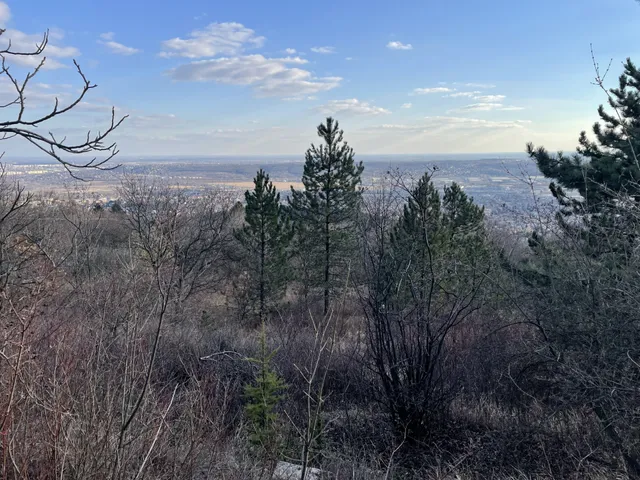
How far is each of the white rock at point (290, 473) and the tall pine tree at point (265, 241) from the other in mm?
17574

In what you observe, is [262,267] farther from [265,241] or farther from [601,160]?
[601,160]

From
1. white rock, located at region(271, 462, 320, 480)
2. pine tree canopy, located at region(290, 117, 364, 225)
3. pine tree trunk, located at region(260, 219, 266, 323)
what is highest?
pine tree canopy, located at region(290, 117, 364, 225)

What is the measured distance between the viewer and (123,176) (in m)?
20.2

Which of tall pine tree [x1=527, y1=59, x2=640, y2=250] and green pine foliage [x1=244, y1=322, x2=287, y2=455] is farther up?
tall pine tree [x1=527, y1=59, x2=640, y2=250]

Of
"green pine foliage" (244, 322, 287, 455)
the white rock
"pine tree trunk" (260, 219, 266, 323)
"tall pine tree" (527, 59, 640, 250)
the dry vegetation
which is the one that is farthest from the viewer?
"pine tree trunk" (260, 219, 266, 323)

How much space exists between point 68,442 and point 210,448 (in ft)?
4.81

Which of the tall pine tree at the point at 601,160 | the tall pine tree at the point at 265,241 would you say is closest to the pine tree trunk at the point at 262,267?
the tall pine tree at the point at 265,241

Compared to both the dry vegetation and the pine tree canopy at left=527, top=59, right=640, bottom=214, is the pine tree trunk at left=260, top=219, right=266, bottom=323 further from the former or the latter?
the pine tree canopy at left=527, top=59, right=640, bottom=214

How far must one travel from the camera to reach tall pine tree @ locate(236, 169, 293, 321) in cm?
2133

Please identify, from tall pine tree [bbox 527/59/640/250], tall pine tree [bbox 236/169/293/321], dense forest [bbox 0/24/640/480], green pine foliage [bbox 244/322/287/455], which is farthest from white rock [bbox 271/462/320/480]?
tall pine tree [bbox 236/169/293/321]

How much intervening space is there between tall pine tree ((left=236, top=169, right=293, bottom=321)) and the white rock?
17.6 meters

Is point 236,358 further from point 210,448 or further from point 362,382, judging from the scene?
point 210,448

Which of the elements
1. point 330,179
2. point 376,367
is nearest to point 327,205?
point 330,179

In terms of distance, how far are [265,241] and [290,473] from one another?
18.4 metres
